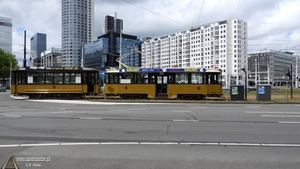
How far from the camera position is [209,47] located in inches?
5113

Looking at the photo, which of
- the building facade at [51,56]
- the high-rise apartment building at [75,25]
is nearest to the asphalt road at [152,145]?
the high-rise apartment building at [75,25]

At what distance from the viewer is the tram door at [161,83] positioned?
992 inches

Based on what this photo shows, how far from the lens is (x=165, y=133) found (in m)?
8.33

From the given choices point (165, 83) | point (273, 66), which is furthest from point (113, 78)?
point (273, 66)

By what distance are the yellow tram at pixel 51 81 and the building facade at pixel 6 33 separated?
87.1 meters

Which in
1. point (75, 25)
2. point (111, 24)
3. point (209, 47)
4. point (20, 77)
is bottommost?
point (20, 77)

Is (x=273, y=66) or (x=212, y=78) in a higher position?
(x=273, y=66)

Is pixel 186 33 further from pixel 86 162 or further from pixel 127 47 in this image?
pixel 86 162

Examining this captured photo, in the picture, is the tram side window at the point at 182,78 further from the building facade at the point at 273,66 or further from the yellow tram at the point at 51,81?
the building facade at the point at 273,66

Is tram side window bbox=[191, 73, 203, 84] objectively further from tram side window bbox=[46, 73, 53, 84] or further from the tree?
the tree

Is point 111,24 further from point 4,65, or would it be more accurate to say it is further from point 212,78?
point 212,78

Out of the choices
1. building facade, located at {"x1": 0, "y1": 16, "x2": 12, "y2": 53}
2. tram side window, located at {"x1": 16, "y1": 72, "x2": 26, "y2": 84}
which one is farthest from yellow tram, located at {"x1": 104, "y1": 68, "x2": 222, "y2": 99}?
building facade, located at {"x1": 0, "y1": 16, "x2": 12, "y2": 53}

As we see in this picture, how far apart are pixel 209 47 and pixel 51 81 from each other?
112m

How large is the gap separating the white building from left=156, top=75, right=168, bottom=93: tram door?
90394 millimetres
